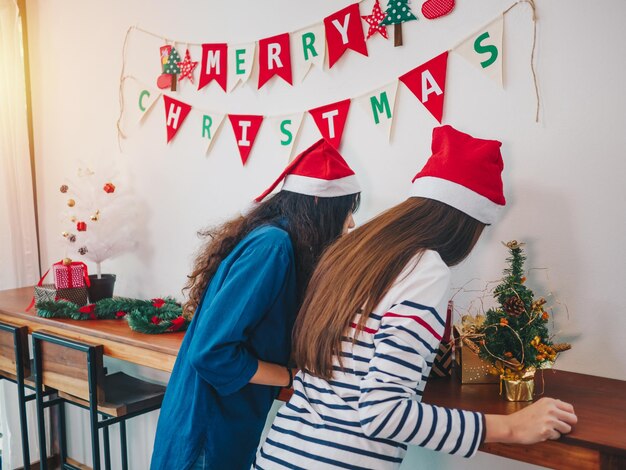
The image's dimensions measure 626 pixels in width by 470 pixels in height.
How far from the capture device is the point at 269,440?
1.16 meters

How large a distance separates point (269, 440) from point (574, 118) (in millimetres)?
1127

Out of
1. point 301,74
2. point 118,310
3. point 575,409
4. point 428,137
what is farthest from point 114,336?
point 575,409

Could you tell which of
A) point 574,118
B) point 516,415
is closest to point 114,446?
point 516,415

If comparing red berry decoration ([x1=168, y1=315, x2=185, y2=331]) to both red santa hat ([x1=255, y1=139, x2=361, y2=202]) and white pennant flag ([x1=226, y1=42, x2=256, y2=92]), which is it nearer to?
red santa hat ([x1=255, y1=139, x2=361, y2=202])

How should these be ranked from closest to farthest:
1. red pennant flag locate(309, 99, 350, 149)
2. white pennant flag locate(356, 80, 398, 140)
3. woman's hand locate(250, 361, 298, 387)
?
woman's hand locate(250, 361, 298, 387) → white pennant flag locate(356, 80, 398, 140) → red pennant flag locate(309, 99, 350, 149)

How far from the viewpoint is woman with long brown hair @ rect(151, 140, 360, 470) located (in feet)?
3.80

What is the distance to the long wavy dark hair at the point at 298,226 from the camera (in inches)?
50.6

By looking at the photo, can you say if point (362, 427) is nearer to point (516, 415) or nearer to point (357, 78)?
point (516, 415)

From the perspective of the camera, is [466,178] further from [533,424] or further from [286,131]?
[286,131]

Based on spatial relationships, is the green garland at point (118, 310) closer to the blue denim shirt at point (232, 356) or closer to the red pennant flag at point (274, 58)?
the blue denim shirt at point (232, 356)

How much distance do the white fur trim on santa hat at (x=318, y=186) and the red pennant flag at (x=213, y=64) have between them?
38.8 inches

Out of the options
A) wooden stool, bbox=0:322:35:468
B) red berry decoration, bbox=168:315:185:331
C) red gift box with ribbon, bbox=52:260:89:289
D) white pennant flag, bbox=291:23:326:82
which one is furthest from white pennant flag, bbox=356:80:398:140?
wooden stool, bbox=0:322:35:468

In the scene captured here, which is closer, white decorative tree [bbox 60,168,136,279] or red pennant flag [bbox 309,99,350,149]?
red pennant flag [bbox 309,99,350,149]

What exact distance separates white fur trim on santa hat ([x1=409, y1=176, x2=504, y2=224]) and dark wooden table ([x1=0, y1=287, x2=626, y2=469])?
1.47 ft
